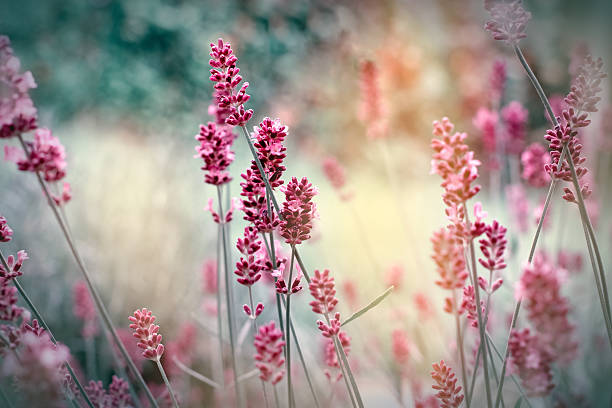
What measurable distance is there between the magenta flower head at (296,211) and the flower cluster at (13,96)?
10.9 inches

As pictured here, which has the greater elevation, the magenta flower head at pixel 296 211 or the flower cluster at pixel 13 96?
the flower cluster at pixel 13 96

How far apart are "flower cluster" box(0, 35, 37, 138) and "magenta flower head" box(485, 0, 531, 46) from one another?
511mm

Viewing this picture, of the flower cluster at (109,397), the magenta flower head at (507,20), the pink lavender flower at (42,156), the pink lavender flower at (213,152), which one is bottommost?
the flower cluster at (109,397)

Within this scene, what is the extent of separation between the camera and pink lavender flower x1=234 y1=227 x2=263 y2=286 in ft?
1.95

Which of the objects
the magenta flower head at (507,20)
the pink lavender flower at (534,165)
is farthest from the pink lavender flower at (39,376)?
the pink lavender flower at (534,165)

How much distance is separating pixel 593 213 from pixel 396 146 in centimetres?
351

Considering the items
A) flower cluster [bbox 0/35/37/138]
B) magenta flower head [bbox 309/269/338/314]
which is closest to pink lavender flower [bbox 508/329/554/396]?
magenta flower head [bbox 309/269/338/314]

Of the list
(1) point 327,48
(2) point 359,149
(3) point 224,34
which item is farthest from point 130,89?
(2) point 359,149

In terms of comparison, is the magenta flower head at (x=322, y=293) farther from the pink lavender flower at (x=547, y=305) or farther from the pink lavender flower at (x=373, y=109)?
the pink lavender flower at (x=373, y=109)

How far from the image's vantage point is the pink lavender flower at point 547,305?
0.48 meters

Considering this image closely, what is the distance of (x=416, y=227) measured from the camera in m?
3.16

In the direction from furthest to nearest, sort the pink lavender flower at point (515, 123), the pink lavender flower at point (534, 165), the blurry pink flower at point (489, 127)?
the blurry pink flower at point (489, 127) < the pink lavender flower at point (515, 123) < the pink lavender flower at point (534, 165)

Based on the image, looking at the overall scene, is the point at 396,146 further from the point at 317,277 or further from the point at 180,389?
the point at 317,277

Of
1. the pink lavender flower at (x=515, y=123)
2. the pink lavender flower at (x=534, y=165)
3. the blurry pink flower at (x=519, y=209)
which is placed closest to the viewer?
the pink lavender flower at (x=534, y=165)
